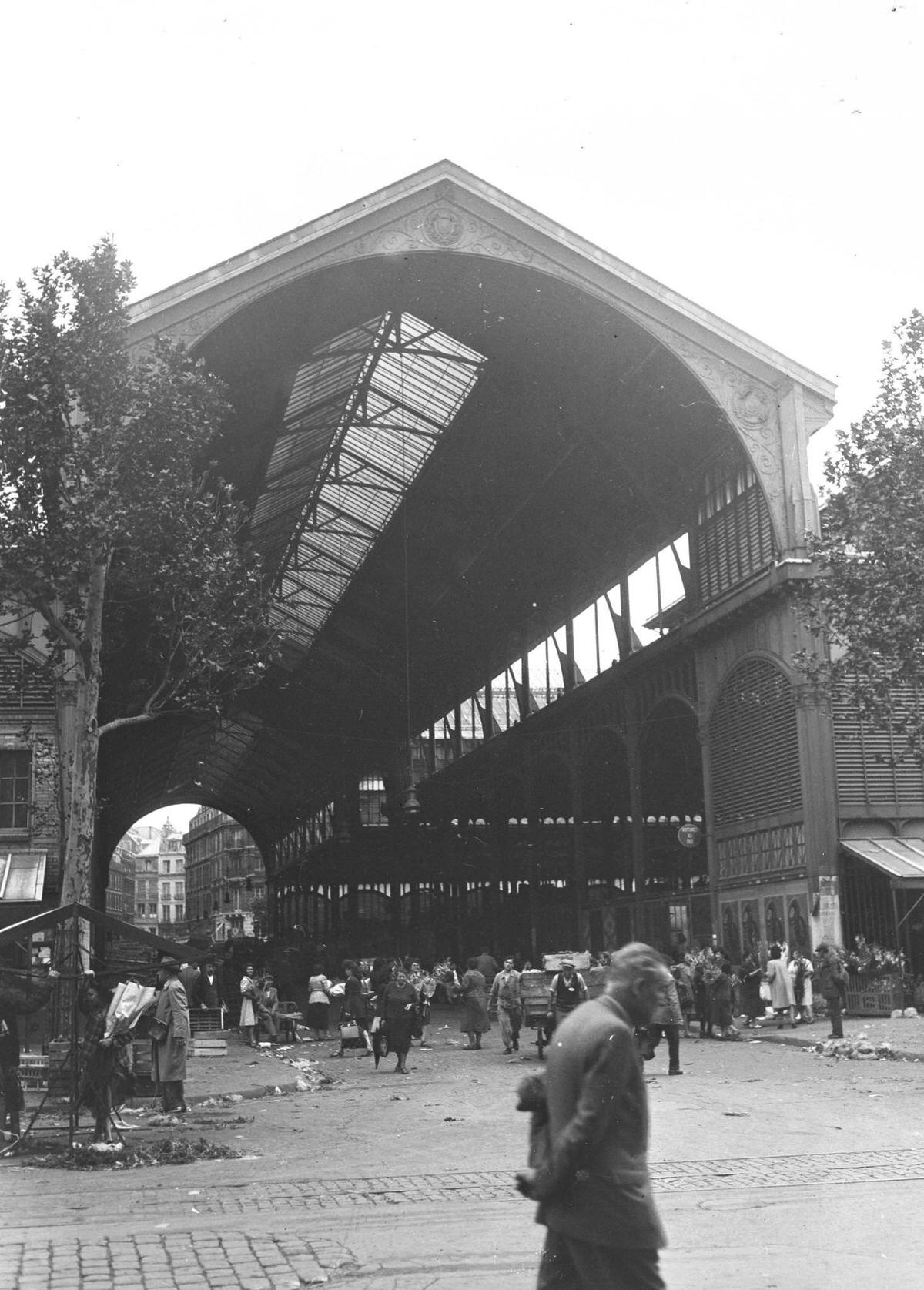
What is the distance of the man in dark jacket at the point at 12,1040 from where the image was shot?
13.4 m

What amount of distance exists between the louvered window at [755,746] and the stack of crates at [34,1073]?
1604 cm

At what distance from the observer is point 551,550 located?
42.0 meters

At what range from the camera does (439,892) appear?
204ft

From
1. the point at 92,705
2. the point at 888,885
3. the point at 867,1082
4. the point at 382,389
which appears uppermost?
the point at 382,389

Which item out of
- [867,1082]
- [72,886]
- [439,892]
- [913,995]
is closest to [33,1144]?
[72,886]

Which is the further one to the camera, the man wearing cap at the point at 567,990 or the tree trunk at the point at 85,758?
the man wearing cap at the point at 567,990

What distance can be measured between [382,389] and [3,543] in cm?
1782

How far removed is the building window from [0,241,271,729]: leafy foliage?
1207cm

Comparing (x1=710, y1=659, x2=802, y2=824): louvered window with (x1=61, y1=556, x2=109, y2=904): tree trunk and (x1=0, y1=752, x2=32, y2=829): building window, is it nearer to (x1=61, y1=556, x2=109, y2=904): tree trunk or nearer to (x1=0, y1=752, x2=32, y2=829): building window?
(x1=61, y1=556, x2=109, y2=904): tree trunk

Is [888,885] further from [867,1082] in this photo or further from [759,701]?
[867,1082]

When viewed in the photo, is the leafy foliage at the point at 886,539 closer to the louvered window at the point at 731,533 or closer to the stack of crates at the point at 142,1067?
the louvered window at the point at 731,533

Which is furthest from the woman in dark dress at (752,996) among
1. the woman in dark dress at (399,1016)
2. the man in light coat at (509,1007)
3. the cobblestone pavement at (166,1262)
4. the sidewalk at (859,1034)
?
the cobblestone pavement at (166,1262)

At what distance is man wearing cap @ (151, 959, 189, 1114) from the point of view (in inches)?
619

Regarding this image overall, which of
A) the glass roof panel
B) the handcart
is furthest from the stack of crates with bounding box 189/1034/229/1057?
the glass roof panel
